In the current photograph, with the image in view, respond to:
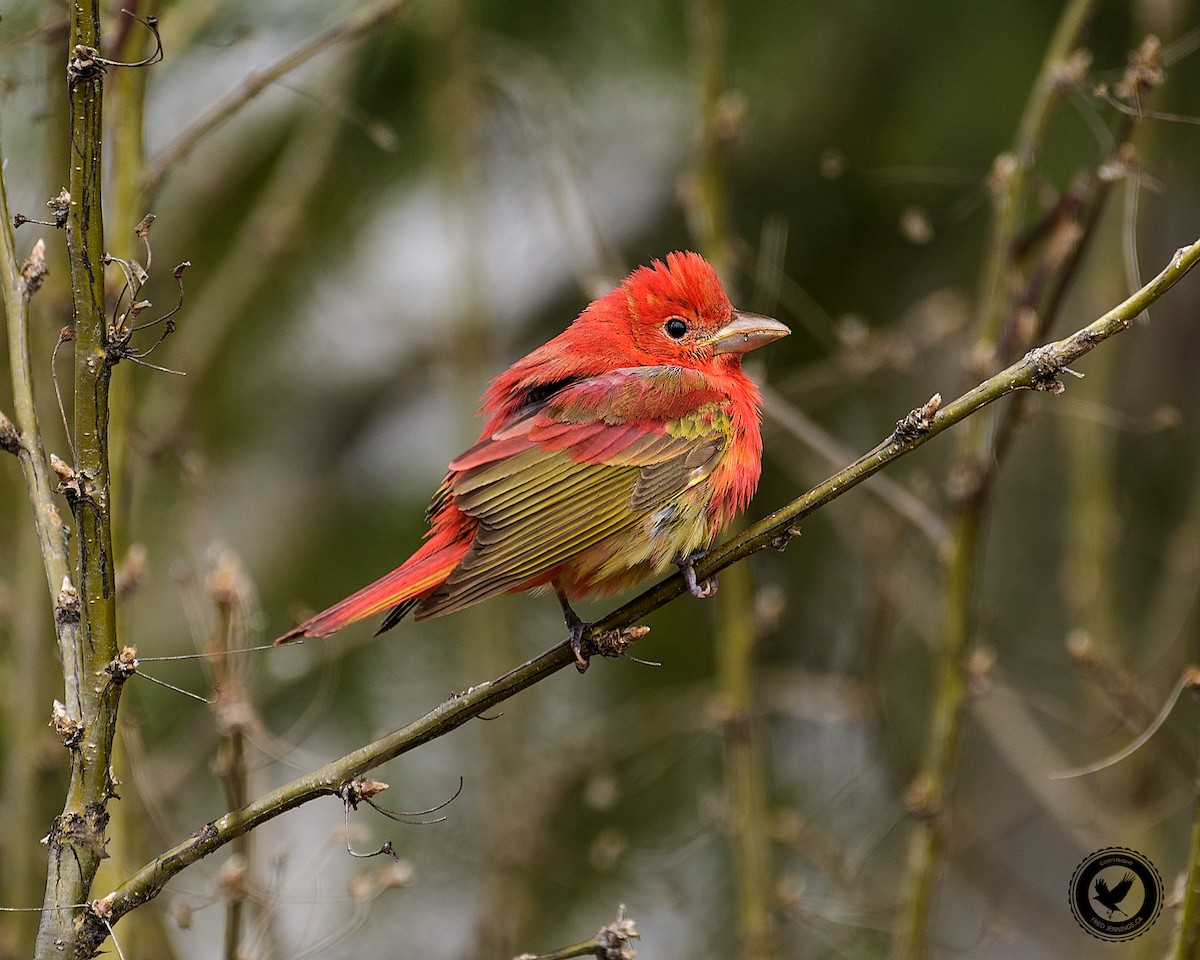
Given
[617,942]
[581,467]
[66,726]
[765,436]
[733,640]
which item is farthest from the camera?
[765,436]

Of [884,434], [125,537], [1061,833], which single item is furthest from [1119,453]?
[125,537]

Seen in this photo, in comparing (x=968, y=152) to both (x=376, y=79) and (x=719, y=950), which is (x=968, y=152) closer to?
(x=376, y=79)

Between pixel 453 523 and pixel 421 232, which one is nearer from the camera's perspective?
pixel 453 523

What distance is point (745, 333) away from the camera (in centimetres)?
363

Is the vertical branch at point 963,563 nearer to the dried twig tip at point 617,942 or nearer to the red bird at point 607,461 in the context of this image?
the red bird at point 607,461

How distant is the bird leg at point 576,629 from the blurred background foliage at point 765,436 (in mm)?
811

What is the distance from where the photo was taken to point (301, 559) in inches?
242

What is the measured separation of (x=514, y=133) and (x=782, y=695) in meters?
2.48

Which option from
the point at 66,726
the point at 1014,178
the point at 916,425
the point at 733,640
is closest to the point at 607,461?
the point at 733,640

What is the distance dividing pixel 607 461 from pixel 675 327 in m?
0.56

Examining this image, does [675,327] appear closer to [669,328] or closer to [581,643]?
A: [669,328]

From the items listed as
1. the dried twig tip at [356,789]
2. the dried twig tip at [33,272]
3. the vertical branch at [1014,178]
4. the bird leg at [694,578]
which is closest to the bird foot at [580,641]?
the bird leg at [694,578]

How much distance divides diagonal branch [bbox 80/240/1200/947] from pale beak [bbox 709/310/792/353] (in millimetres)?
1146

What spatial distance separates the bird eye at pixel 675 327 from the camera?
368 cm
